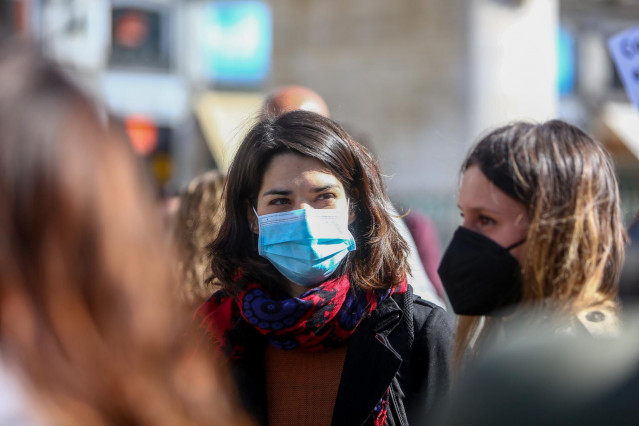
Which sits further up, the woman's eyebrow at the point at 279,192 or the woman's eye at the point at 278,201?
the woman's eyebrow at the point at 279,192

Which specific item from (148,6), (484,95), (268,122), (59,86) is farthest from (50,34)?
(148,6)

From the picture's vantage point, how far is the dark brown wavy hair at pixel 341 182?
8.09ft

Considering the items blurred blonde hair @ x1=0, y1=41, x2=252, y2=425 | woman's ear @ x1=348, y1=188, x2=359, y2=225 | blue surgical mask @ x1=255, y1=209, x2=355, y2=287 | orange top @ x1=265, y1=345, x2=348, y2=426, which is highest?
blurred blonde hair @ x1=0, y1=41, x2=252, y2=425

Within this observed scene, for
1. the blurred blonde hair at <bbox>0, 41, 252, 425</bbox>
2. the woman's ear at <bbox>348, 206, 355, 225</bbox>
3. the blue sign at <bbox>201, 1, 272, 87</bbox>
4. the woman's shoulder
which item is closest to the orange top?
the woman's shoulder

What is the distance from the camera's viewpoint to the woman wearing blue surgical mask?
2.33m

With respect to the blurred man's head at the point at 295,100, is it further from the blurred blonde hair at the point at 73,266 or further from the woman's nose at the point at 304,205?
the blurred blonde hair at the point at 73,266

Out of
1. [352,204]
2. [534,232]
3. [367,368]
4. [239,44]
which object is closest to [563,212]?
[534,232]

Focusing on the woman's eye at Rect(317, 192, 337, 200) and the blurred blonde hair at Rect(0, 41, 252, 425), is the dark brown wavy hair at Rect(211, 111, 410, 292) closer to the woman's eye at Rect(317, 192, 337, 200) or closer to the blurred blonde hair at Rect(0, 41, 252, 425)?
the woman's eye at Rect(317, 192, 337, 200)

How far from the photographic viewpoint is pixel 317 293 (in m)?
2.39

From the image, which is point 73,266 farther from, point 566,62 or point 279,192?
point 566,62

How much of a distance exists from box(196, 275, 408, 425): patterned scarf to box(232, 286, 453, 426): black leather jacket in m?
0.03

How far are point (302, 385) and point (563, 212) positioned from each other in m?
0.97

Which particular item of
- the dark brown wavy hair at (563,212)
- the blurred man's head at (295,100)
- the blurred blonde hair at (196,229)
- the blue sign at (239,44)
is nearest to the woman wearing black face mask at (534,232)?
the dark brown wavy hair at (563,212)

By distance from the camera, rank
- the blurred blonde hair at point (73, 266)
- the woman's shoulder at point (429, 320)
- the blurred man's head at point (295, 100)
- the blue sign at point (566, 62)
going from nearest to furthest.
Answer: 1. the blurred blonde hair at point (73, 266)
2. the woman's shoulder at point (429, 320)
3. the blurred man's head at point (295, 100)
4. the blue sign at point (566, 62)
